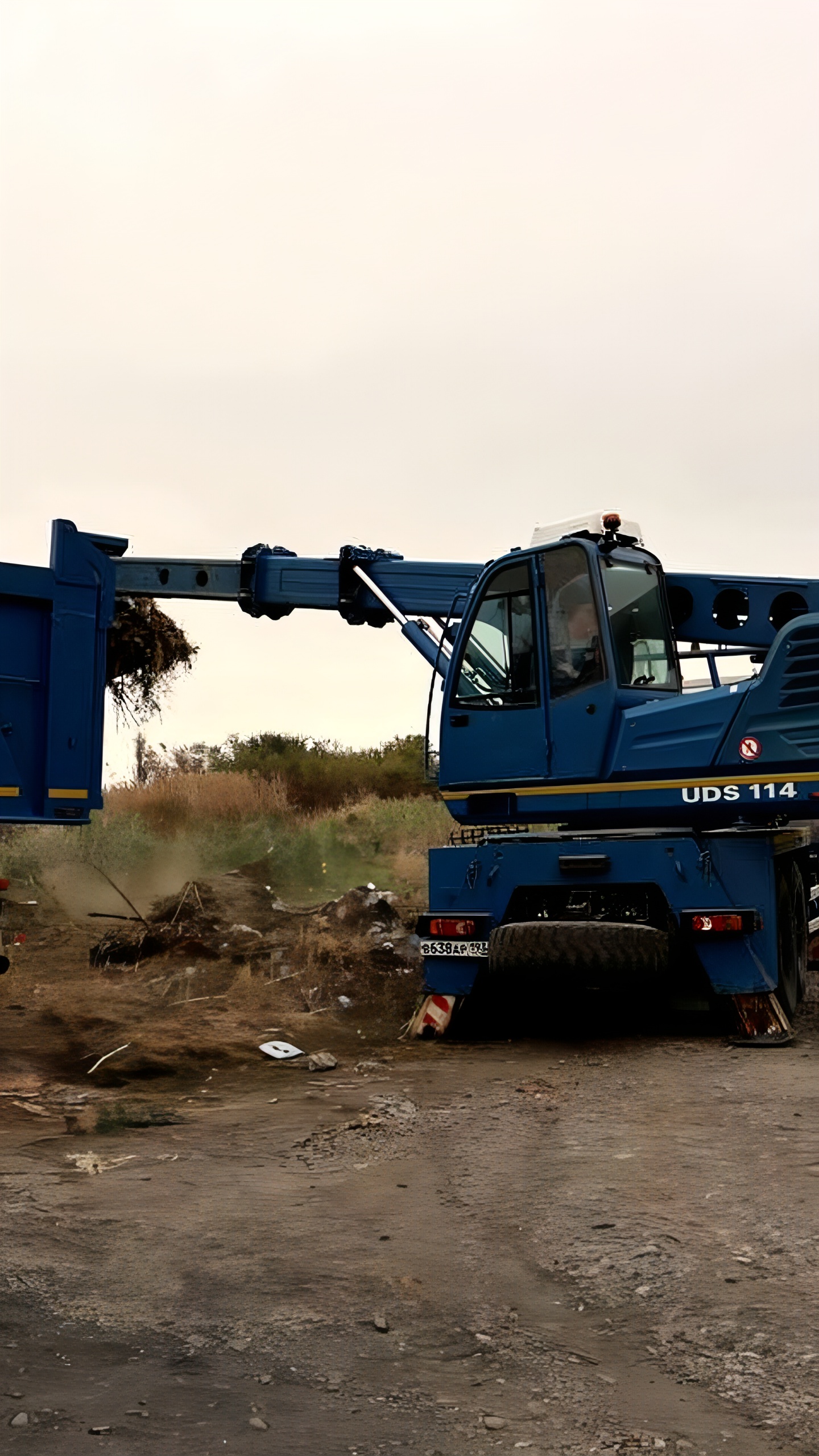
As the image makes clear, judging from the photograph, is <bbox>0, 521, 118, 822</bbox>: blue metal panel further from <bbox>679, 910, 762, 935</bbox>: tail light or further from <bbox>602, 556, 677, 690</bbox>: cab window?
<bbox>679, 910, 762, 935</bbox>: tail light

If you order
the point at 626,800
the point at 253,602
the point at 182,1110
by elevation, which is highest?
the point at 253,602

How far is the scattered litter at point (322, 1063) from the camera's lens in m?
9.59

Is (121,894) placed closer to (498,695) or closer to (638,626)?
(498,695)

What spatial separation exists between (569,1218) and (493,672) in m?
5.56

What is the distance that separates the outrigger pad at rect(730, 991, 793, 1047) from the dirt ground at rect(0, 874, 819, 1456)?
0.51 feet

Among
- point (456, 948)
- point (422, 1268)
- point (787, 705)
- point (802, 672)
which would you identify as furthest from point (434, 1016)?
point (422, 1268)

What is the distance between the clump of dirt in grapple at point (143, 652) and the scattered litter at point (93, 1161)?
791 centimetres

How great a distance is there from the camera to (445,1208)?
20.0 ft

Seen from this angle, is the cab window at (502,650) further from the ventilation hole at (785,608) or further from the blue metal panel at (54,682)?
the blue metal panel at (54,682)

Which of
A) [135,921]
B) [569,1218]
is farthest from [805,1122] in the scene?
[135,921]

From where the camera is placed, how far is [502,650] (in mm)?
10703

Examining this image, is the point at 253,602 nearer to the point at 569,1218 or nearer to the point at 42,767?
the point at 42,767

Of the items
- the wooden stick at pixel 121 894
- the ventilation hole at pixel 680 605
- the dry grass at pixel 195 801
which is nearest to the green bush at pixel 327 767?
the dry grass at pixel 195 801

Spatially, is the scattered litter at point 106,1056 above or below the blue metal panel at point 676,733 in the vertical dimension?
below
